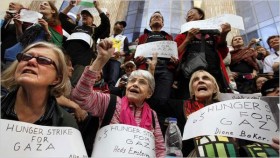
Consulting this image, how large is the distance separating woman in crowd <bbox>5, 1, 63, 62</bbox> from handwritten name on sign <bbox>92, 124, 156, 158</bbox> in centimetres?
170

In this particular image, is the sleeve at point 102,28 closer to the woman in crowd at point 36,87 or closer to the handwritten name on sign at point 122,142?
the woman in crowd at point 36,87

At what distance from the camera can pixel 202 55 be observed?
294 centimetres

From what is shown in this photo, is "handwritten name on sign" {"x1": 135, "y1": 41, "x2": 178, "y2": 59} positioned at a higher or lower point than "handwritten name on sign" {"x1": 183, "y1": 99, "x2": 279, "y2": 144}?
higher

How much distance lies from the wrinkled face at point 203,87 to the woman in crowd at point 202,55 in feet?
1.02

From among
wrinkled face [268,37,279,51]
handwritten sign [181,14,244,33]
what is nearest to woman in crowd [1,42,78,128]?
handwritten sign [181,14,244,33]

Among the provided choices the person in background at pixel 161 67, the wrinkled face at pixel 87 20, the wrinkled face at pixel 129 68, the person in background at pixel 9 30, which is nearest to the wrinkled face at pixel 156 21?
the person in background at pixel 161 67

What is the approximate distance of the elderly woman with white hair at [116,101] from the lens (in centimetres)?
173

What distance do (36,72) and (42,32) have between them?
1.56m

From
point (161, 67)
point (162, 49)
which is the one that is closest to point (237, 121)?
point (161, 67)

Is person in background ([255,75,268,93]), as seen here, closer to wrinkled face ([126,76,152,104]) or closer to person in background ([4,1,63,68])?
wrinkled face ([126,76,152,104])

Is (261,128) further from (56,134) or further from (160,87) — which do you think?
(160,87)

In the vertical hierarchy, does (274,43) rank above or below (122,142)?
above

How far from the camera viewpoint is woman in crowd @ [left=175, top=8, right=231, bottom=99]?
9.52 feet

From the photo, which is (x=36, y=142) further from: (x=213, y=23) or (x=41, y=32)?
(x=213, y=23)
